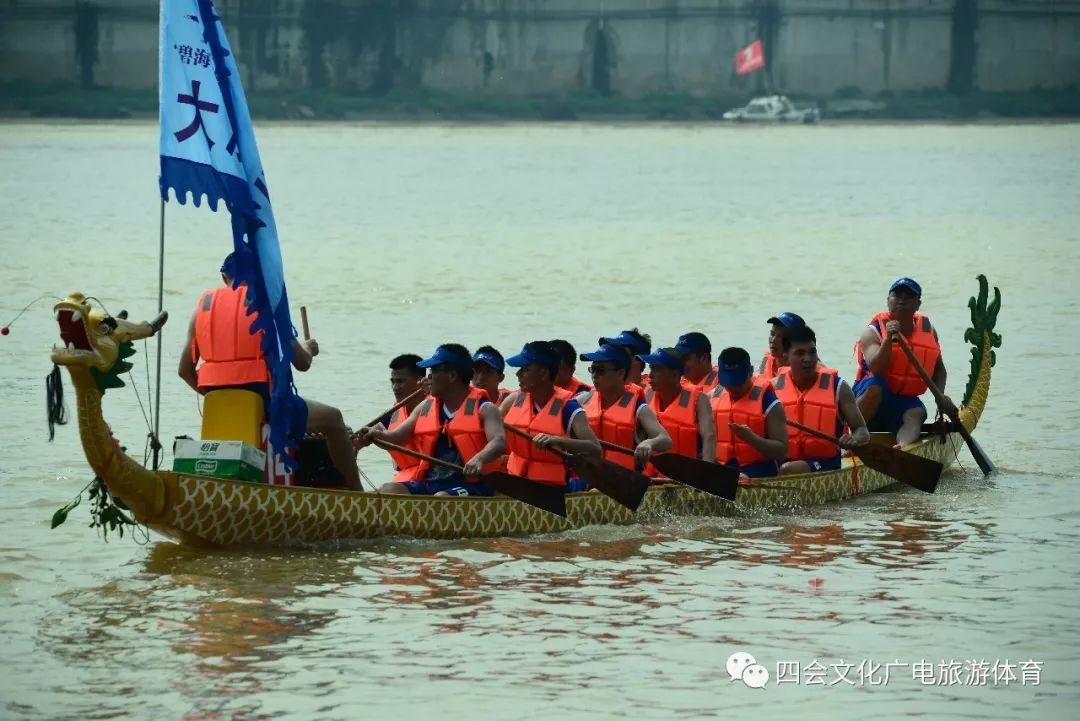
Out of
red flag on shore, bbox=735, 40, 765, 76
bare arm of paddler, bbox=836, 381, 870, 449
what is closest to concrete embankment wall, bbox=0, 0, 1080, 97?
red flag on shore, bbox=735, 40, 765, 76

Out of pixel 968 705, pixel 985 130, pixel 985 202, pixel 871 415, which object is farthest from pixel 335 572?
pixel 985 130

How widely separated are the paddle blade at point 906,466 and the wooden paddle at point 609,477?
2.46 m

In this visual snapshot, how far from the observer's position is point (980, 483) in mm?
16859

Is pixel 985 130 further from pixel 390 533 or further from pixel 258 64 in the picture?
pixel 390 533

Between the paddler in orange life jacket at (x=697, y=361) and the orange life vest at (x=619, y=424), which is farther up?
the paddler in orange life jacket at (x=697, y=361)

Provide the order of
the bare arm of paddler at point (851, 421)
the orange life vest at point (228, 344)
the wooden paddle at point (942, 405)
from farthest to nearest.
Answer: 1. the wooden paddle at point (942, 405)
2. the bare arm of paddler at point (851, 421)
3. the orange life vest at point (228, 344)

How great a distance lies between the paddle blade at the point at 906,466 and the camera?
15281mm

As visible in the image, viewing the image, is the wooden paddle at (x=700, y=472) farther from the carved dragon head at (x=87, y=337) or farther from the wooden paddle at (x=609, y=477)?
the carved dragon head at (x=87, y=337)

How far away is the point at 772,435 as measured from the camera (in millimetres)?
14305

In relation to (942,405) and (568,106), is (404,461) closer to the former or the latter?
(942,405)

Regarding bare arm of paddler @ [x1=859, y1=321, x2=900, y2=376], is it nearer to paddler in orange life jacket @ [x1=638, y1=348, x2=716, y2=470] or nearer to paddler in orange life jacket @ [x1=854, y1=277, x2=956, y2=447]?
paddler in orange life jacket @ [x1=854, y1=277, x2=956, y2=447]

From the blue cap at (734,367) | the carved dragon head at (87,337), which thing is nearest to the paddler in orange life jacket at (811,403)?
the blue cap at (734,367)

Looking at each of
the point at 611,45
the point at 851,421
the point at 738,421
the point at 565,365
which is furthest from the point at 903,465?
the point at 611,45

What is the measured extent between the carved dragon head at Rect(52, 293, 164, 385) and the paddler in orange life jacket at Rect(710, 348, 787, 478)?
4.69 meters
